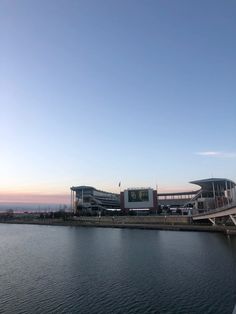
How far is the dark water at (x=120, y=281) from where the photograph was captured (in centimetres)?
2522

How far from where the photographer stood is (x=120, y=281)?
31938 mm

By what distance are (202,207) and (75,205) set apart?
67156 millimetres

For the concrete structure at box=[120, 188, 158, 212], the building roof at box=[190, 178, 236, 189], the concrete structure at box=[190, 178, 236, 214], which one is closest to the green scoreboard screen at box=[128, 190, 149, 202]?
the concrete structure at box=[120, 188, 158, 212]

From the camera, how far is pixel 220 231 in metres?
76.5

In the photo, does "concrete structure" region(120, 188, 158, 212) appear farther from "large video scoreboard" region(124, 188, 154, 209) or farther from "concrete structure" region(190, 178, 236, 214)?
"concrete structure" region(190, 178, 236, 214)

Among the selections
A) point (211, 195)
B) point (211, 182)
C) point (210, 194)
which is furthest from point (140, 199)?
point (211, 182)

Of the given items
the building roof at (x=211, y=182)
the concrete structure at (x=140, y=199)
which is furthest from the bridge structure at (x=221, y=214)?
the concrete structure at (x=140, y=199)

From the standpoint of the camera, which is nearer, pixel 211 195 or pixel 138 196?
pixel 211 195

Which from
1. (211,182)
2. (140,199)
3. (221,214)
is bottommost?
(221,214)

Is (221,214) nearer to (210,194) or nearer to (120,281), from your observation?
(120,281)

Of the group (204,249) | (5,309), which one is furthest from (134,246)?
(5,309)

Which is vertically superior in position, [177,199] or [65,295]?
[177,199]

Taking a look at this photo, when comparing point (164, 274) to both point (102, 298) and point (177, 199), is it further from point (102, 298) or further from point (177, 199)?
point (177, 199)

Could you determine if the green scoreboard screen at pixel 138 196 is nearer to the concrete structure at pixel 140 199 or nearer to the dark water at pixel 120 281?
the concrete structure at pixel 140 199
